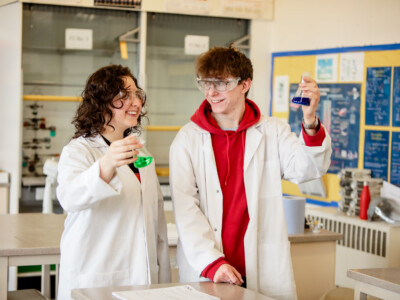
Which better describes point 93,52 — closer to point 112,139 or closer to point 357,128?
point 357,128

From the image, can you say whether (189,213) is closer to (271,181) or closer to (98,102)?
(271,181)

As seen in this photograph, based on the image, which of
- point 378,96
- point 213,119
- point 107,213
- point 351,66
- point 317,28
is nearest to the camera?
point 107,213

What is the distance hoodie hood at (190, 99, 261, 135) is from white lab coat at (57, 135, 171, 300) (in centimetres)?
34

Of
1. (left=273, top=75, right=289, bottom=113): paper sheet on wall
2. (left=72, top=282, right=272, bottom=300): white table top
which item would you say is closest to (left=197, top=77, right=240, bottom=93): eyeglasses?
(left=72, top=282, right=272, bottom=300): white table top

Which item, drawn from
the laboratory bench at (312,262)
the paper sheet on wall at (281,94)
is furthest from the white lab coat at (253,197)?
the paper sheet on wall at (281,94)

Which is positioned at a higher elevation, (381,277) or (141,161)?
(141,161)

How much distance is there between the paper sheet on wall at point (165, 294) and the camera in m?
1.94

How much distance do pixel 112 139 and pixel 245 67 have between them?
592 millimetres

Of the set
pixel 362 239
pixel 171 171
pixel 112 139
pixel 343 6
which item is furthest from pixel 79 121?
pixel 343 6

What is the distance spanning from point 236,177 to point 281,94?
2.91 m

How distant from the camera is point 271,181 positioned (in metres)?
2.42

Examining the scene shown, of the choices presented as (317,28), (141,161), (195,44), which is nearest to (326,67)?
(317,28)

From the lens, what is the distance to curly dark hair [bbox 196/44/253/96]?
236 cm

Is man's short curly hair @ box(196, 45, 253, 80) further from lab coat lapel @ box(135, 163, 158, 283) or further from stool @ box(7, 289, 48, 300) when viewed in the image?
stool @ box(7, 289, 48, 300)
